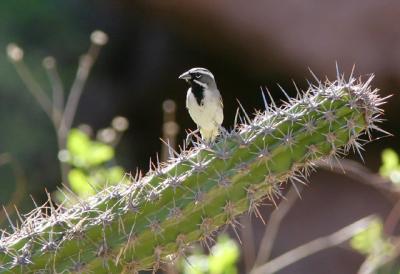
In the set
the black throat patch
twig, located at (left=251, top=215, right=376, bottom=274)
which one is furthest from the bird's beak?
twig, located at (left=251, top=215, right=376, bottom=274)

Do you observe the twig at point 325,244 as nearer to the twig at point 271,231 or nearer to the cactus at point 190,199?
the twig at point 271,231

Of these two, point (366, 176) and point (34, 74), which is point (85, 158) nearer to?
point (366, 176)

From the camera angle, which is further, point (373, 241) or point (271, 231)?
point (271, 231)

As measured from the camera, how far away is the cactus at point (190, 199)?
283 centimetres

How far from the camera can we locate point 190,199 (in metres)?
2.83

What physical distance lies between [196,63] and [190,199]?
6.93 metres

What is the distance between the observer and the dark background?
8.38 meters

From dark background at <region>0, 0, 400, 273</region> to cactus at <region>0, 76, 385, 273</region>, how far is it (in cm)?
540

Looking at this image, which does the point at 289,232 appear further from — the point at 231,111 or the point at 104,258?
the point at 104,258

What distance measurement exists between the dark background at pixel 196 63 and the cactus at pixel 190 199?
17.7 ft

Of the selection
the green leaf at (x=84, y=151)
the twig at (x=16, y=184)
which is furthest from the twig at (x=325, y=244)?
the twig at (x=16, y=184)

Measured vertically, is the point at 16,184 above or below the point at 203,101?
below

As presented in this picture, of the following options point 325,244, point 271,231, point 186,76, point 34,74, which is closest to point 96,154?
point 186,76

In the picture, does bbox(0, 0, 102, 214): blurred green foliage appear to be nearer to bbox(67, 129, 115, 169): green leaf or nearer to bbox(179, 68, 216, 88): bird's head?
bbox(67, 129, 115, 169): green leaf
